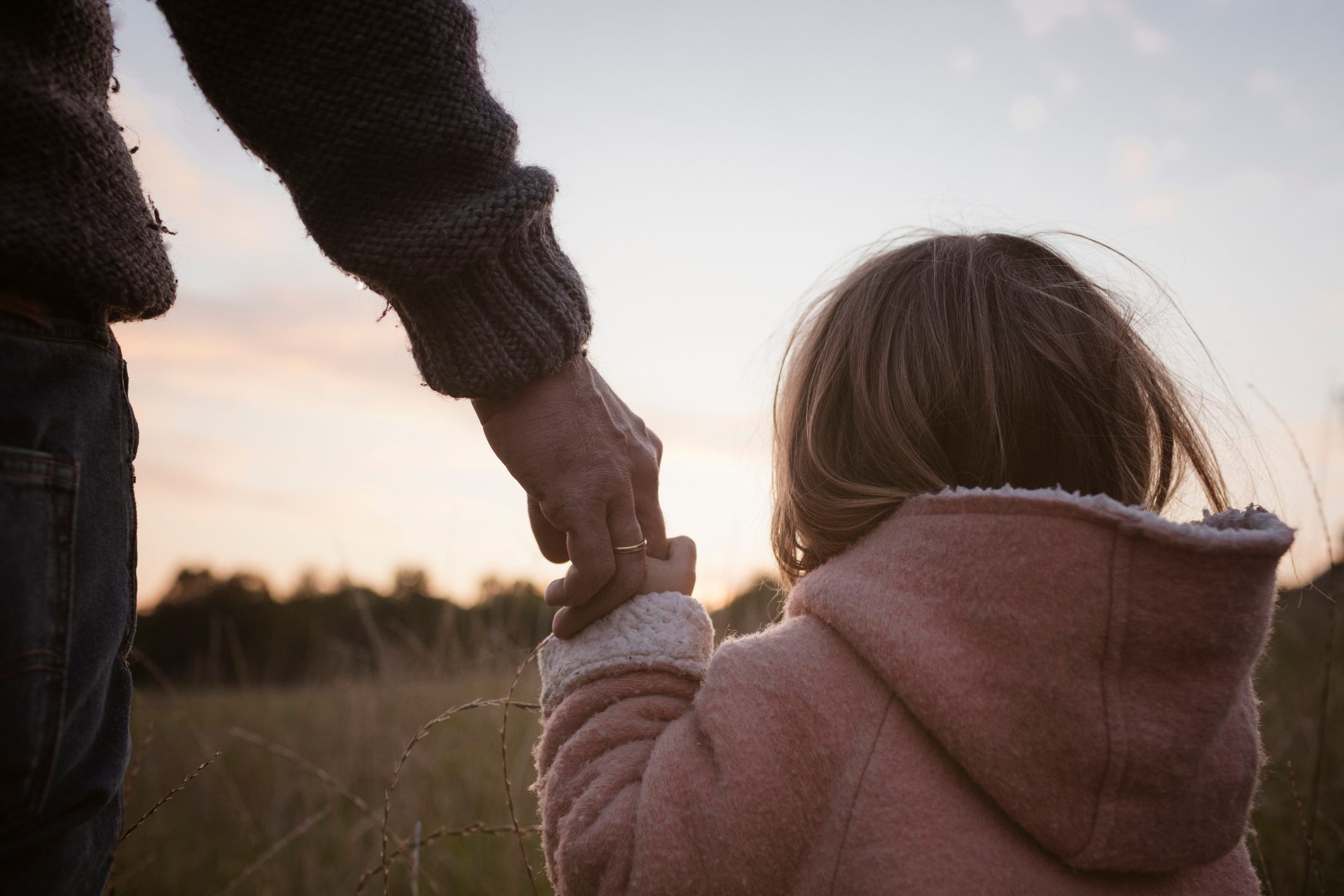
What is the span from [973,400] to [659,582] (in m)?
0.62

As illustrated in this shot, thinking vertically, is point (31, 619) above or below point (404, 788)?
above

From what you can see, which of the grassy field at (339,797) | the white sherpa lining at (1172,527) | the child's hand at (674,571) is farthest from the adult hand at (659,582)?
the grassy field at (339,797)

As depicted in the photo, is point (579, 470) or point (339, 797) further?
point (339, 797)

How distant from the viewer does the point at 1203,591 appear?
2.81 ft

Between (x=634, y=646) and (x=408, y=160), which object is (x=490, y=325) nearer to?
(x=408, y=160)

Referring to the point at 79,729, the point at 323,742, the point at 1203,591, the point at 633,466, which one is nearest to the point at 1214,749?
the point at 1203,591

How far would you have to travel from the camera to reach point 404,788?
338 centimetres

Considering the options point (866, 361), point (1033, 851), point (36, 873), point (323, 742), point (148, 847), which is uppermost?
point (866, 361)

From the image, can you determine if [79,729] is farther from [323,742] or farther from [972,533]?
[323,742]

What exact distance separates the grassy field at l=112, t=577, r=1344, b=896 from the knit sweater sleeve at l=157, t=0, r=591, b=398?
129 cm

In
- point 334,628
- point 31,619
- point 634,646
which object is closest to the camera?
point 31,619

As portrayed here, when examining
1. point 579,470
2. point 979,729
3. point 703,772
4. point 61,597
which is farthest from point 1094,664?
point 61,597

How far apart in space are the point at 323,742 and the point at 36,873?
14.4 feet

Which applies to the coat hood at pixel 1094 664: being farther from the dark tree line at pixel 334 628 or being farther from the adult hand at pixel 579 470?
the dark tree line at pixel 334 628
